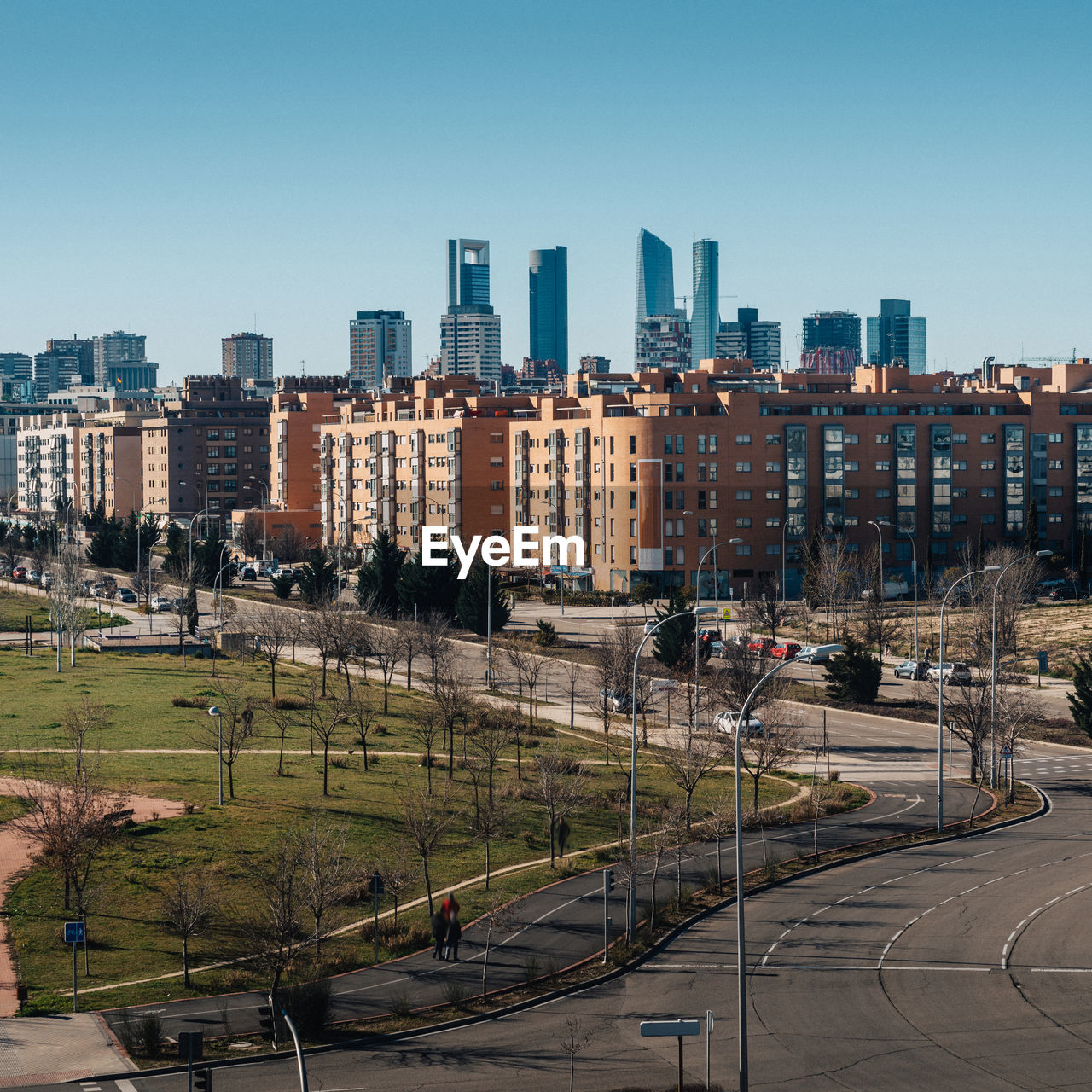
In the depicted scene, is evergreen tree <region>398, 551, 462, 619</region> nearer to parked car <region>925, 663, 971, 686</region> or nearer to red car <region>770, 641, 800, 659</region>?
red car <region>770, 641, 800, 659</region>

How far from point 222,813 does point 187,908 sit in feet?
43.6

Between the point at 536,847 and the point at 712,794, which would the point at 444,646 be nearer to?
the point at 712,794

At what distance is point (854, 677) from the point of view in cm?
7588

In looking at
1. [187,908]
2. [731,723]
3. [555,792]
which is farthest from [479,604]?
[187,908]

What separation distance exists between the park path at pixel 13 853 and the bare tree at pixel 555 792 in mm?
12452

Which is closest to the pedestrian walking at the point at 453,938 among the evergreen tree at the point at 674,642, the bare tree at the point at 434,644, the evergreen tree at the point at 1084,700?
the bare tree at the point at 434,644

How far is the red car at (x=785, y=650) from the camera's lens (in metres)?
86.9

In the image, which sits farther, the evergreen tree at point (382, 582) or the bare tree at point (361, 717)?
the evergreen tree at point (382, 582)

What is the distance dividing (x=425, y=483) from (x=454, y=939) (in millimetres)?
115331

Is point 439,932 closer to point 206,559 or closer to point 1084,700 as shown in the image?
point 1084,700

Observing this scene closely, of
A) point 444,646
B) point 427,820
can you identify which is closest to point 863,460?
point 444,646

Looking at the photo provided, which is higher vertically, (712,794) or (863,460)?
(863,460)

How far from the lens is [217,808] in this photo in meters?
49.2

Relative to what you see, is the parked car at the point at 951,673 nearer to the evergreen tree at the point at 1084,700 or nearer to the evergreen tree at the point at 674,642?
the evergreen tree at the point at 1084,700
